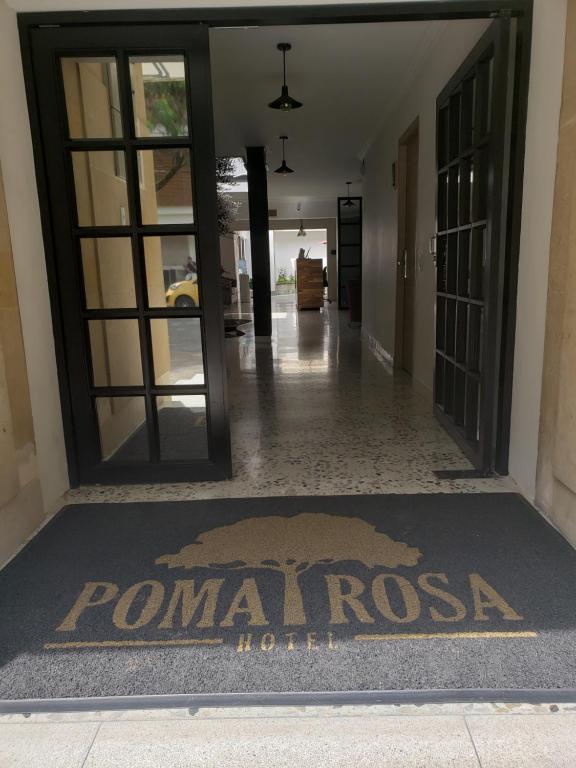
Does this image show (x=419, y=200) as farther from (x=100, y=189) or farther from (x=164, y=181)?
(x=100, y=189)

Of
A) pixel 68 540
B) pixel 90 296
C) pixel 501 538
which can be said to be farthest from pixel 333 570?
pixel 90 296

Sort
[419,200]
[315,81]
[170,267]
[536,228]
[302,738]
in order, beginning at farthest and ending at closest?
[315,81], [419,200], [170,267], [536,228], [302,738]

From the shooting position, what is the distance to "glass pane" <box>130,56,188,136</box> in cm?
249

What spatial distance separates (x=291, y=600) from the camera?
1.82 m

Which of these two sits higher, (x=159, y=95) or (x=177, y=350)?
(x=159, y=95)

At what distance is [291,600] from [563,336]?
4.74ft

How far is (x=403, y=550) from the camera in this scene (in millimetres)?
2117

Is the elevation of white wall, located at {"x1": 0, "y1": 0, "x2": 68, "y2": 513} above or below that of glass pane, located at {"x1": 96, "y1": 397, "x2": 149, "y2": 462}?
above

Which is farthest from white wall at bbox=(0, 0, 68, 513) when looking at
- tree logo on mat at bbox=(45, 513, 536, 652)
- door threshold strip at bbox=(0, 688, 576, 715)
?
door threshold strip at bbox=(0, 688, 576, 715)

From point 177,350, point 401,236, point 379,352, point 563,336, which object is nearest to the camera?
point 563,336

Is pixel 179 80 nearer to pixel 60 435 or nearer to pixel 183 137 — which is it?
pixel 183 137

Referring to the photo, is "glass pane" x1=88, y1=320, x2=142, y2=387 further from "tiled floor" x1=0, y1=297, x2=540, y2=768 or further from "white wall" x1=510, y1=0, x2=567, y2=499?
"white wall" x1=510, y1=0, x2=567, y2=499

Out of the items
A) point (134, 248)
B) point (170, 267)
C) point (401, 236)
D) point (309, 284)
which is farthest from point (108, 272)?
point (309, 284)

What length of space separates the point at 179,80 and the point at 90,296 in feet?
3.59
